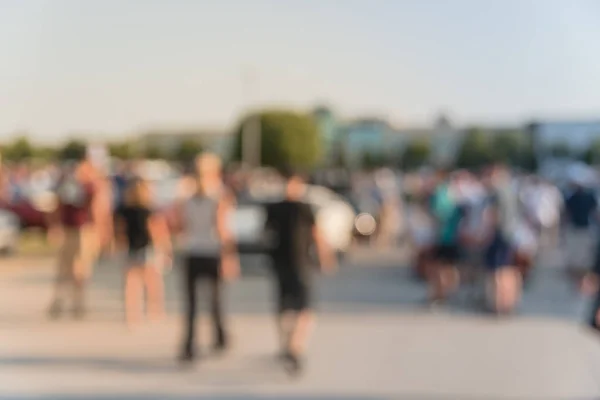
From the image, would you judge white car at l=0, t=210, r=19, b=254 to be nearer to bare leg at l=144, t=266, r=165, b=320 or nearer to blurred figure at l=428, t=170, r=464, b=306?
bare leg at l=144, t=266, r=165, b=320

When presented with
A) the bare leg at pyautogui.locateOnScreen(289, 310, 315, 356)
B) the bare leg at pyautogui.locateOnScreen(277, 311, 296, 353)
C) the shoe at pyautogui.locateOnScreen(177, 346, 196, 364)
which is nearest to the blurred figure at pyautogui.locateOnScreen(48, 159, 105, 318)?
the shoe at pyautogui.locateOnScreen(177, 346, 196, 364)

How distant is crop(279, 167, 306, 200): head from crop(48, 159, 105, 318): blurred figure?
2.44 meters

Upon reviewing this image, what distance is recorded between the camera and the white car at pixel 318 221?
1105cm

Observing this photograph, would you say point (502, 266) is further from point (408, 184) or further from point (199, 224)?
point (408, 184)

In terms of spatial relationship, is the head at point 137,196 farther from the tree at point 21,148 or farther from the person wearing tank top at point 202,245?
the tree at point 21,148

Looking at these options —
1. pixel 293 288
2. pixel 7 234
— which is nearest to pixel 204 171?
pixel 293 288

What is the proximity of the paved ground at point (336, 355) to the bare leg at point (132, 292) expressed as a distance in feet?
Result: 0.43

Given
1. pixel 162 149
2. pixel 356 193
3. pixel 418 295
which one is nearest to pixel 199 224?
pixel 418 295

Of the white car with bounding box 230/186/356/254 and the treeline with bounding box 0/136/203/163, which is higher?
the treeline with bounding box 0/136/203/163

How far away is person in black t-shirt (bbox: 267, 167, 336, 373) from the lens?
19.2 feet

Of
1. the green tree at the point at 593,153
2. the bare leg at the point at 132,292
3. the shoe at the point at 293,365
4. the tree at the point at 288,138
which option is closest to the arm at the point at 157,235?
the bare leg at the point at 132,292

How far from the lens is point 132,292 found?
750 centimetres

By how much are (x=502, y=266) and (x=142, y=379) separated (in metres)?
4.02

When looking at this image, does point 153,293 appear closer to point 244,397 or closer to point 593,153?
point 244,397
